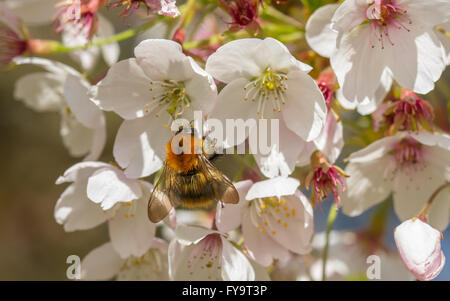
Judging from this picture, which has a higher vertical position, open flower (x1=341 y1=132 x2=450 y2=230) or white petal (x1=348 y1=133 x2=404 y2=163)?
white petal (x1=348 y1=133 x2=404 y2=163)

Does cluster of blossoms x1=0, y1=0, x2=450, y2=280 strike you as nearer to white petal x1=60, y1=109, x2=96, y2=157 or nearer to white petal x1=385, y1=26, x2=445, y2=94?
white petal x1=385, y1=26, x2=445, y2=94

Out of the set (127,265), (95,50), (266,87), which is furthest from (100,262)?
(95,50)

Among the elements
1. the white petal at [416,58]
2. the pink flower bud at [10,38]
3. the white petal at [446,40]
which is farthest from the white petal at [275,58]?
the pink flower bud at [10,38]

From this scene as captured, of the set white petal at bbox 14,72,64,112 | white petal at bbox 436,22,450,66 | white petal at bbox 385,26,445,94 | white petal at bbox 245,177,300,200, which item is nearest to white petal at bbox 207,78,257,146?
white petal at bbox 245,177,300,200

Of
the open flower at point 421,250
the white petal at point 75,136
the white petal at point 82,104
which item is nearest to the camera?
the open flower at point 421,250

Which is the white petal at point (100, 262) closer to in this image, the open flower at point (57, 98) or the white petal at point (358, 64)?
the open flower at point (57, 98)
